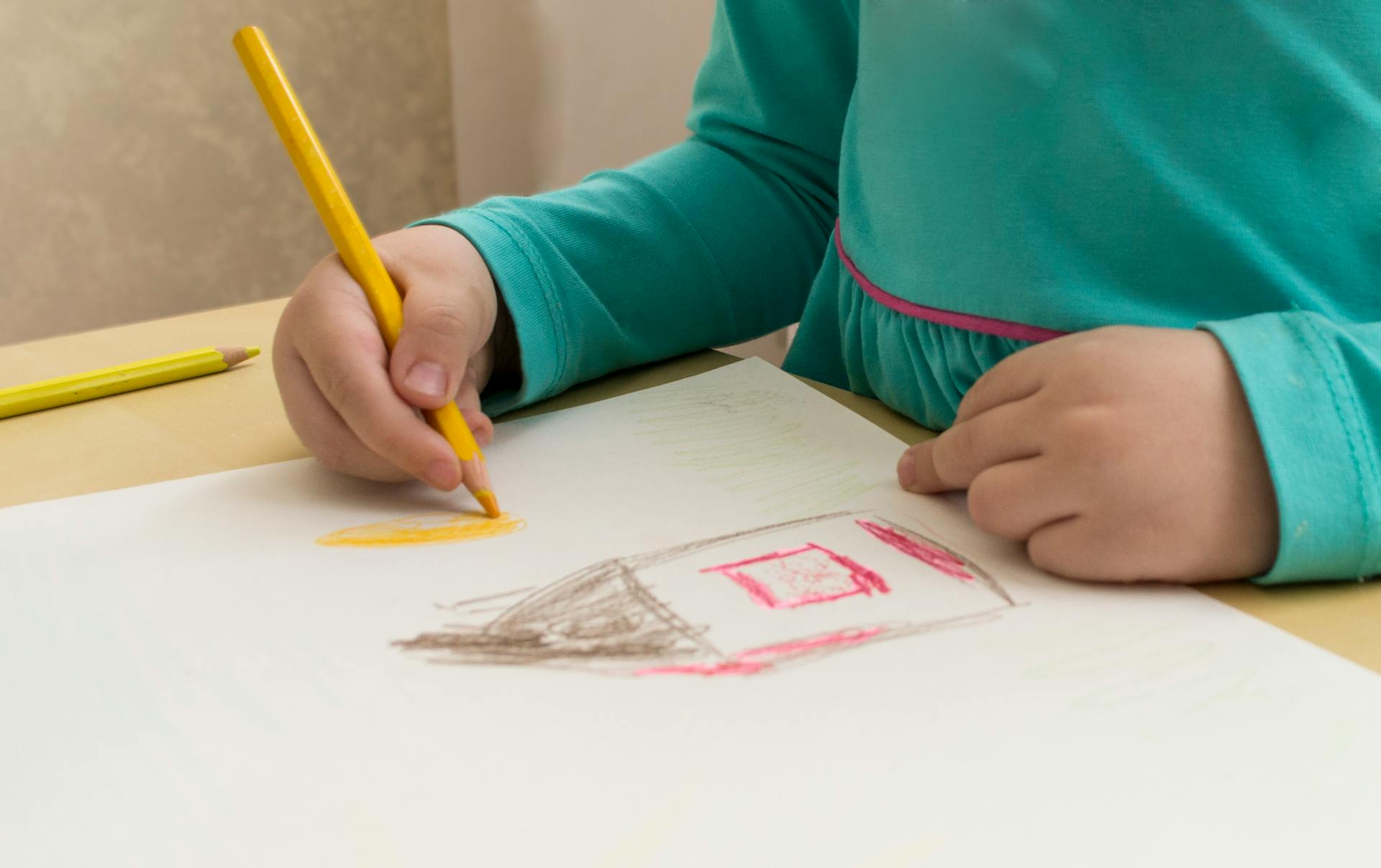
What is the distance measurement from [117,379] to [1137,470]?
15.4 inches

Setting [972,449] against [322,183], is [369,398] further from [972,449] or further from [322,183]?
[972,449]

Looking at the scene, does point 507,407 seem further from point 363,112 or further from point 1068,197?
point 363,112

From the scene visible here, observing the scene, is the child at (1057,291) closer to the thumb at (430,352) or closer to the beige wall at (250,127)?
the thumb at (430,352)

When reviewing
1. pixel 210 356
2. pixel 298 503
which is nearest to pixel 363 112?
pixel 210 356

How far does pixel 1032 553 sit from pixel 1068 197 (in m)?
0.13

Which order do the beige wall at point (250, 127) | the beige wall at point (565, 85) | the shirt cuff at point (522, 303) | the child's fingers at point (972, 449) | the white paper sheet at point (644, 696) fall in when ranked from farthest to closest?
the beige wall at point (250, 127), the beige wall at point (565, 85), the shirt cuff at point (522, 303), the child's fingers at point (972, 449), the white paper sheet at point (644, 696)

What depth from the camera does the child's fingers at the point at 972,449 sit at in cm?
33

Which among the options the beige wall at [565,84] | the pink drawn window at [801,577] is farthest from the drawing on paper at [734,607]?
the beige wall at [565,84]

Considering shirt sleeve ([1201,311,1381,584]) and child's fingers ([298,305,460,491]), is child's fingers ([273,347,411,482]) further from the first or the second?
shirt sleeve ([1201,311,1381,584])

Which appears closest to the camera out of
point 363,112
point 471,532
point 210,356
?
point 471,532

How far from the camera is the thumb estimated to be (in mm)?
380

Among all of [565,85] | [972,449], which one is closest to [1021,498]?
[972,449]

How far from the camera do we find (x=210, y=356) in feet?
1.63

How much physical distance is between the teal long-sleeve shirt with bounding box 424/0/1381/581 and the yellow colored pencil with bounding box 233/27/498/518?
6 cm
